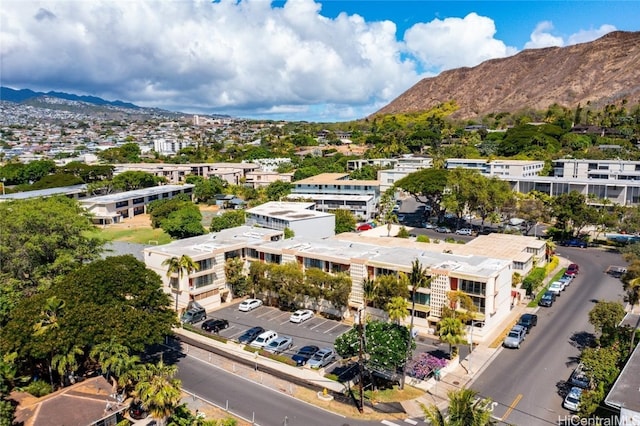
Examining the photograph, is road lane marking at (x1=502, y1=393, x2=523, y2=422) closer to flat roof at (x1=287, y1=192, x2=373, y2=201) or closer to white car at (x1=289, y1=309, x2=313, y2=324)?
white car at (x1=289, y1=309, x2=313, y2=324)

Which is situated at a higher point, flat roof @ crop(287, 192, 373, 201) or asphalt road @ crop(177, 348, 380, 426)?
flat roof @ crop(287, 192, 373, 201)

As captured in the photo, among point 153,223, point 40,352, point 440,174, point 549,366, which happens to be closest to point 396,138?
point 440,174

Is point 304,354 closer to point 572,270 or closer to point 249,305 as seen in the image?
point 249,305

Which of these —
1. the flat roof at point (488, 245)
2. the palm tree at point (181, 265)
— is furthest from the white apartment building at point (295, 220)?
the palm tree at point (181, 265)

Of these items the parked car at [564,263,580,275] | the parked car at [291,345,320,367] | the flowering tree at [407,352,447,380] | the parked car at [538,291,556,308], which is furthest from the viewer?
the parked car at [564,263,580,275]

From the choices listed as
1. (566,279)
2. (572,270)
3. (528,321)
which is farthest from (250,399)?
(572,270)

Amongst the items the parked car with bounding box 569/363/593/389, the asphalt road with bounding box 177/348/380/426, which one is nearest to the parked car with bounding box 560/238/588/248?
the parked car with bounding box 569/363/593/389

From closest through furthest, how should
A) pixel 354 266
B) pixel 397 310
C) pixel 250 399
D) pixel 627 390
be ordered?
pixel 627 390
pixel 250 399
pixel 397 310
pixel 354 266
